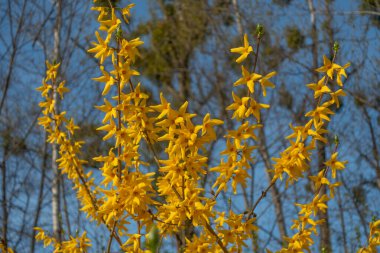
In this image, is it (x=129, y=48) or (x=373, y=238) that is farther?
(x=373, y=238)

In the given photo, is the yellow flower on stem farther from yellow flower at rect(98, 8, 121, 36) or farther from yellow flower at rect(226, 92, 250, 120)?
yellow flower at rect(98, 8, 121, 36)

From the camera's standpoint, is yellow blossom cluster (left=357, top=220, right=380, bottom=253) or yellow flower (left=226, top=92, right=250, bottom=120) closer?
yellow flower (left=226, top=92, right=250, bottom=120)

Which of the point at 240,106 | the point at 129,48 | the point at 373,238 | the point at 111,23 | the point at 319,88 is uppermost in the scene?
the point at 111,23

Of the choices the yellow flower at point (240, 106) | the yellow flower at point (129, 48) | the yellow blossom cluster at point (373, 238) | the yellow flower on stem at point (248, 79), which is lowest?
the yellow blossom cluster at point (373, 238)

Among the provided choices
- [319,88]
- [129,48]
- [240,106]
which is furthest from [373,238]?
[129,48]

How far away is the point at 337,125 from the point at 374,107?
60 centimetres

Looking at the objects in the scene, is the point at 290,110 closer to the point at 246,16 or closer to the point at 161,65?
the point at 246,16

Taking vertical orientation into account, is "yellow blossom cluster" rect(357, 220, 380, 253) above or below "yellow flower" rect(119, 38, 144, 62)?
below

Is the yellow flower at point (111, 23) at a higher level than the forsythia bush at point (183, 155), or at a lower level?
higher

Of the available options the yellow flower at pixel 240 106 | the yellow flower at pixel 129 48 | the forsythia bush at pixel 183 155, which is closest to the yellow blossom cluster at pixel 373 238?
the forsythia bush at pixel 183 155

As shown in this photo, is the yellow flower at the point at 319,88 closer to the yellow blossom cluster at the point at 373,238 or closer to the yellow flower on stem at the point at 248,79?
the yellow flower on stem at the point at 248,79

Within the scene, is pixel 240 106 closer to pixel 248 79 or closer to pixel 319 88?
pixel 248 79

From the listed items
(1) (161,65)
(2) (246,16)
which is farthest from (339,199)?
(1) (161,65)

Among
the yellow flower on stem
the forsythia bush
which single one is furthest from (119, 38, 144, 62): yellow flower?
the yellow flower on stem
